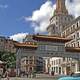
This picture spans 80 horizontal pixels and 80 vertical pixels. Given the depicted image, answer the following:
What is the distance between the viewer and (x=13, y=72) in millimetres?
53312

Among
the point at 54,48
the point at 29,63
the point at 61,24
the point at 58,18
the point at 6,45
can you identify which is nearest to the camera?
the point at 54,48

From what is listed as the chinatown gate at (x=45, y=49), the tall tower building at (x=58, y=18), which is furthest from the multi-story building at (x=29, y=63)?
the chinatown gate at (x=45, y=49)

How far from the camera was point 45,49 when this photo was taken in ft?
183

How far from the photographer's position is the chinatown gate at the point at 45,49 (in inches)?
2142

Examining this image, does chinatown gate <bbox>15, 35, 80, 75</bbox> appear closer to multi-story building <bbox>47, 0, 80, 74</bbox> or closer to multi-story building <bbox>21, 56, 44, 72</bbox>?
multi-story building <bbox>47, 0, 80, 74</bbox>

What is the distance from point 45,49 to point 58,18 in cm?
5902

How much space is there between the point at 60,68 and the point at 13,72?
40882mm

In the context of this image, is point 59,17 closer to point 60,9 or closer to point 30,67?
point 60,9

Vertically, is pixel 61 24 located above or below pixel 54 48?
above

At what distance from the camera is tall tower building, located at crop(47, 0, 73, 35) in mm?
111875

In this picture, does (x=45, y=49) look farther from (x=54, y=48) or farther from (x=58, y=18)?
(x=58, y=18)

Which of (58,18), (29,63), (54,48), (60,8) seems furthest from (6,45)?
(54,48)

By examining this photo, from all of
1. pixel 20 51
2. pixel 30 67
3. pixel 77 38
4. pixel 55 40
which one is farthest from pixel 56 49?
pixel 30 67

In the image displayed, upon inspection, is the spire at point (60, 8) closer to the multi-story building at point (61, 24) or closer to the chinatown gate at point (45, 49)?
the multi-story building at point (61, 24)
